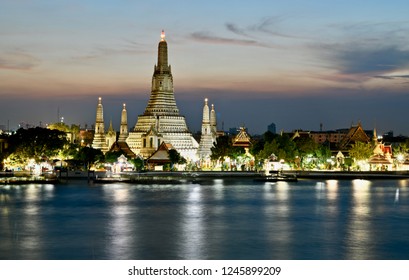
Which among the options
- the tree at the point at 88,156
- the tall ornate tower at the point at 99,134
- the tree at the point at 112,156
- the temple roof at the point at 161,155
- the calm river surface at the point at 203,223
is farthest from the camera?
the tall ornate tower at the point at 99,134

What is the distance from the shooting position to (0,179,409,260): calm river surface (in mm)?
25438

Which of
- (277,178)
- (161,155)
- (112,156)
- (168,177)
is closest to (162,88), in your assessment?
(161,155)

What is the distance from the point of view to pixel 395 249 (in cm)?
2633

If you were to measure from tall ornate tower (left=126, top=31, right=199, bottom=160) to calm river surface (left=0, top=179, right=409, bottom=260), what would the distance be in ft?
89.0

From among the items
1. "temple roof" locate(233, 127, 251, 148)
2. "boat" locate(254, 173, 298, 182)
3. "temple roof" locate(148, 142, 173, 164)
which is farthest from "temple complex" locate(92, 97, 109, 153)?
"boat" locate(254, 173, 298, 182)

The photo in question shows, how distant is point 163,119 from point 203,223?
159 ft

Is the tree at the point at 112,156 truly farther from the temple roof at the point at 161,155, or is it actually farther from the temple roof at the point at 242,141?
the temple roof at the point at 242,141

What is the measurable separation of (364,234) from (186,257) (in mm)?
8571

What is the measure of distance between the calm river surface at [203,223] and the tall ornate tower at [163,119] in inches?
1069

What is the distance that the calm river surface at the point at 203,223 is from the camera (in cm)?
2544

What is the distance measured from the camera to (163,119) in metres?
80.6

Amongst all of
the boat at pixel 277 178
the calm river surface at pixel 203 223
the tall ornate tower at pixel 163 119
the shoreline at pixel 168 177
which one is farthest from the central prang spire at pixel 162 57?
the calm river surface at pixel 203 223

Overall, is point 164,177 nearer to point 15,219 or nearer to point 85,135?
point 15,219

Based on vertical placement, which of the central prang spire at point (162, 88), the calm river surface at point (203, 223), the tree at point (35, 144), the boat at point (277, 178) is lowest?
the calm river surface at point (203, 223)
